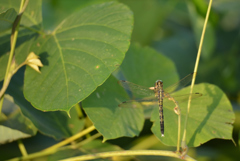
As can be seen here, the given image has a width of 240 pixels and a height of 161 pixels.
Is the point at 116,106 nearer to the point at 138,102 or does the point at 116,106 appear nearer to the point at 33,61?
the point at 138,102

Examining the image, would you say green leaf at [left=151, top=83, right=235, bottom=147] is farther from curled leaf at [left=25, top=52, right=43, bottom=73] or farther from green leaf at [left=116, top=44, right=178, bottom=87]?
curled leaf at [left=25, top=52, right=43, bottom=73]

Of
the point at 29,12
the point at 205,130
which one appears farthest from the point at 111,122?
the point at 29,12

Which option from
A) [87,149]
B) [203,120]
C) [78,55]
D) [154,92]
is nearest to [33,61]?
[78,55]

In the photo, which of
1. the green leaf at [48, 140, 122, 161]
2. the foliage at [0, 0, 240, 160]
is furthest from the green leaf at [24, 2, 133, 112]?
the green leaf at [48, 140, 122, 161]

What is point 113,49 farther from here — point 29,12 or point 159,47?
point 159,47

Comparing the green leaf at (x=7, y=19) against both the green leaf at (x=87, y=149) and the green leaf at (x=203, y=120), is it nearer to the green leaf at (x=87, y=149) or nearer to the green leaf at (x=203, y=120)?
the green leaf at (x=87, y=149)
